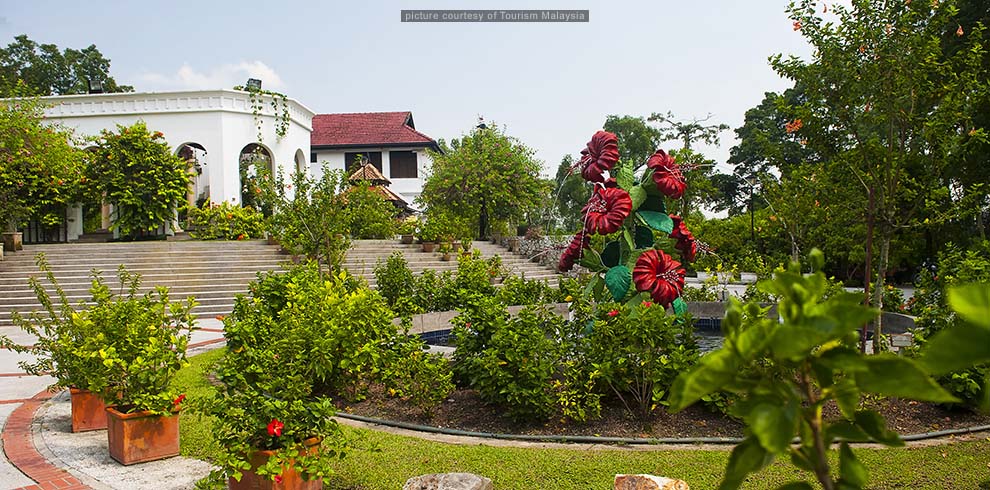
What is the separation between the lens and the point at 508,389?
5250 millimetres

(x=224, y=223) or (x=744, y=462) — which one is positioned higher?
(x=224, y=223)

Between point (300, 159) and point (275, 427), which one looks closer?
point (275, 427)

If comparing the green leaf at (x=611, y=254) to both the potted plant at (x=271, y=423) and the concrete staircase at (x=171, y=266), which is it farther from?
the concrete staircase at (x=171, y=266)

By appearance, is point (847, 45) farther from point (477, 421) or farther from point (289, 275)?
point (289, 275)

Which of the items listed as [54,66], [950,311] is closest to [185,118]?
[950,311]

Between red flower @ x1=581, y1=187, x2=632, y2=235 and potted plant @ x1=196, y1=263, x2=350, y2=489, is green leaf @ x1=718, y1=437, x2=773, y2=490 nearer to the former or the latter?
potted plant @ x1=196, y1=263, x2=350, y2=489

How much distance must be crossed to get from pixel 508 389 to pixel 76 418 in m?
3.50

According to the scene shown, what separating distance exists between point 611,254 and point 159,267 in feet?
40.9

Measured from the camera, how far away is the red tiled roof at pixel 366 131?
37250mm

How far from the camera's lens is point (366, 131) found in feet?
126

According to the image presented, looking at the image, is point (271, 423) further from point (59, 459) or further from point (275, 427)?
point (59, 459)

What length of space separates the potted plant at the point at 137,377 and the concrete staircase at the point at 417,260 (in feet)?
36.9

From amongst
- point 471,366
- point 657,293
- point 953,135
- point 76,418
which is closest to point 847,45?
point 953,135

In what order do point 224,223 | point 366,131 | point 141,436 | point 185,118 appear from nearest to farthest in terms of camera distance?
point 141,436 → point 224,223 → point 185,118 → point 366,131
